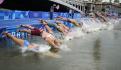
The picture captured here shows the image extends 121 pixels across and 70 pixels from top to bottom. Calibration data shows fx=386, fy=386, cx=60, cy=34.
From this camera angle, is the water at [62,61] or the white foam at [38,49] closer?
the water at [62,61]

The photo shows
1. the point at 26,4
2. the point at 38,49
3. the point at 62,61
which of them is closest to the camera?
the point at 62,61

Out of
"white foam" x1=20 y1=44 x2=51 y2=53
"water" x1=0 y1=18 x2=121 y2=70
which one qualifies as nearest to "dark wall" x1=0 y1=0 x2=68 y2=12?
"white foam" x1=20 y1=44 x2=51 y2=53

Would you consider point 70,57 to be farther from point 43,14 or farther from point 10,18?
point 43,14

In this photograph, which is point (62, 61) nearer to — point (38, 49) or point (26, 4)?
point (38, 49)

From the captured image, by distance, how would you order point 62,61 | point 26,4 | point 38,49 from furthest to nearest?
point 26,4, point 38,49, point 62,61

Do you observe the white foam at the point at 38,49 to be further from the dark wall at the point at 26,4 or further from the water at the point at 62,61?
the dark wall at the point at 26,4

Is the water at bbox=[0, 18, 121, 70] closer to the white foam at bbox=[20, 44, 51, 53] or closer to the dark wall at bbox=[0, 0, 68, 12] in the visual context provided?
the white foam at bbox=[20, 44, 51, 53]

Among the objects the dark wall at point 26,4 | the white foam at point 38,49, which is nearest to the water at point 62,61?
the white foam at point 38,49

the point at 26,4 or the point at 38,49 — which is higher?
the point at 38,49

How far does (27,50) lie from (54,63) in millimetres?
3554

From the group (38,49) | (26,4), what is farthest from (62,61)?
(26,4)

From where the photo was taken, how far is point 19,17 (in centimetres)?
2491

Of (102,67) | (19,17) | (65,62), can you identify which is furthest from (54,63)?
(19,17)

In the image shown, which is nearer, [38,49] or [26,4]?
[38,49]
